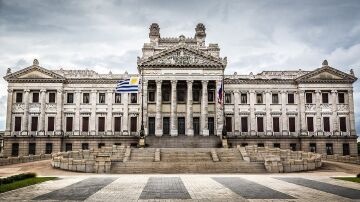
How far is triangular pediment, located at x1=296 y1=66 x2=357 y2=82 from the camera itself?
64250 millimetres

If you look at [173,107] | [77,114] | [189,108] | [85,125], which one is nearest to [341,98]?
[189,108]

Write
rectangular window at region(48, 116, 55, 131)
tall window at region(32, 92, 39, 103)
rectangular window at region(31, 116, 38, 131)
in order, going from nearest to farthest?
rectangular window at region(31, 116, 38, 131), rectangular window at region(48, 116, 55, 131), tall window at region(32, 92, 39, 103)

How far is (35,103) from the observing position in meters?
64.1

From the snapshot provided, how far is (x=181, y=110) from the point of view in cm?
6106

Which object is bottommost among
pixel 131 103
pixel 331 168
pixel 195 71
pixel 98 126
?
pixel 331 168

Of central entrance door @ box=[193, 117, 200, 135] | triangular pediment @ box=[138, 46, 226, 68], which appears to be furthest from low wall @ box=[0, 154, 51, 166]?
central entrance door @ box=[193, 117, 200, 135]

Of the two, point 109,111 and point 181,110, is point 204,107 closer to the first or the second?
point 181,110

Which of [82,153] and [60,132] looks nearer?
[82,153]

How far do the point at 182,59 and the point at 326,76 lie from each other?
2500cm

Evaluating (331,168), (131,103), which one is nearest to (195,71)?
(131,103)

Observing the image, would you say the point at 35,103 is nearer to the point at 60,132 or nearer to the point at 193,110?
the point at 60,132

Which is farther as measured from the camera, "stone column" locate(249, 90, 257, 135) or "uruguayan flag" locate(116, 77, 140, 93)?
"stone column" locate(249, 90, 257, 135)

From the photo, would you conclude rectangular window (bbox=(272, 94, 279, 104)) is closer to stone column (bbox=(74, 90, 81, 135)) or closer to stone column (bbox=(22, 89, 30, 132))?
stone column (bbox=(74, 90, 81, 135))

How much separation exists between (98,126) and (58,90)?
29.7 ft
